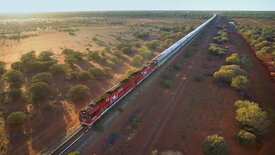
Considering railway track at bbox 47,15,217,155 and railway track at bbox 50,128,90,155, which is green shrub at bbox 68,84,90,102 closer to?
railway track at bbox 47,15,217,155

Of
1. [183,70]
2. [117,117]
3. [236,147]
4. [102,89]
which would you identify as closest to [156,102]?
[117,117]

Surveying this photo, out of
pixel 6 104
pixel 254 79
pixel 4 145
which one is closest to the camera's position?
pixel 4 145

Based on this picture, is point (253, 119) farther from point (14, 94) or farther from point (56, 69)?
point (56, 69)

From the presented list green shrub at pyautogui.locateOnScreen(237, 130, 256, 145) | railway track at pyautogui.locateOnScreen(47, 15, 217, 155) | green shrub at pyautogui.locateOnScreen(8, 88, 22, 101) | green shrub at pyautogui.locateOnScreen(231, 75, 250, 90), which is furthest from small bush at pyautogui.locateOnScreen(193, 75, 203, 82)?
green shrub at pyautogui.locateOnScreen(8, 88, 22, 101)

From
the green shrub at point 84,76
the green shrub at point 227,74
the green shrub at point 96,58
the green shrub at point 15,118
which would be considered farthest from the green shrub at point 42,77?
the green shrub at point 227,74

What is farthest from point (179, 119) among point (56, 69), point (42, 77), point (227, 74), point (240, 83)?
point (56, 69)

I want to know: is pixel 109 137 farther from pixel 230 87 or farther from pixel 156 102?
pixel 230 87

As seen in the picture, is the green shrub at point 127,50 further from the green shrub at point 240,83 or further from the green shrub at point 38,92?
the green shrub at point 38,92
